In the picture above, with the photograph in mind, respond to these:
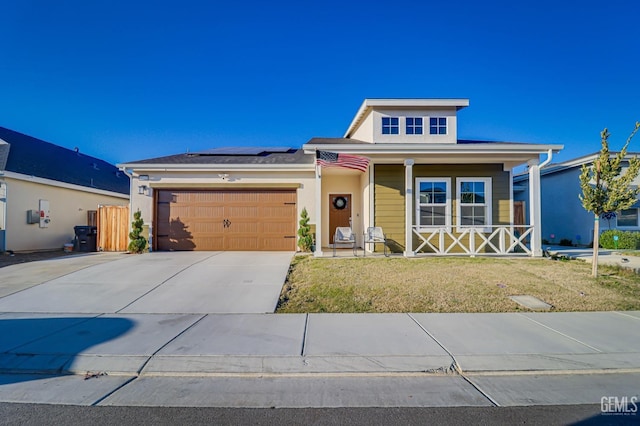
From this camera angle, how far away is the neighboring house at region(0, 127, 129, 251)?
12.1 metres

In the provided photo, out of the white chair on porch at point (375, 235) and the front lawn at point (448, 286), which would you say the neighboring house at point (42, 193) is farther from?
the white chair on porch at point (375, 235)

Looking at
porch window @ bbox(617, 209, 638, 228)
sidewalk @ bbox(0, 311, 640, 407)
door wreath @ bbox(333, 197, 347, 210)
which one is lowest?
sidewalk @ bbox(0, 311, 640, 407)

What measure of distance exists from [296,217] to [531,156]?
25.0ft

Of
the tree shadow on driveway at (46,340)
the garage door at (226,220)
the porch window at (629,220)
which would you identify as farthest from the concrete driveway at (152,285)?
the porch window at (629,220)

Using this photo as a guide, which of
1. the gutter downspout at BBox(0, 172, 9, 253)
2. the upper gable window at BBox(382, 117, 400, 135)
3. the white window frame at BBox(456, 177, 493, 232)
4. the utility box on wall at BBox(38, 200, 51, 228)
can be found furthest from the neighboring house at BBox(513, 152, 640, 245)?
A: the gutter downspout at BBox(0, 172, 9, 253)

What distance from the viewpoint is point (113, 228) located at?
40.4 ft

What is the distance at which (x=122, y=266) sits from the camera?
8867 millimetres

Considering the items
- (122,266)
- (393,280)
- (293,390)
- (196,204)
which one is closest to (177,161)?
(196,204)

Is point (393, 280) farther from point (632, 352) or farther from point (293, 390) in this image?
point (293, 390)

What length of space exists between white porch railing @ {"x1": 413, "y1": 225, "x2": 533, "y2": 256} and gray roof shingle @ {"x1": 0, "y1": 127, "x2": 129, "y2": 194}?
1485cm

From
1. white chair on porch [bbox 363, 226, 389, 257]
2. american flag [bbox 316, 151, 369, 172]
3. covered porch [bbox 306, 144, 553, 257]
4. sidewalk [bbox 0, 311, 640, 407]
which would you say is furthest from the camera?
covered porch [bbox 306, 144, 553, 257]

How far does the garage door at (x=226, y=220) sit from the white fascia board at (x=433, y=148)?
2851 mm

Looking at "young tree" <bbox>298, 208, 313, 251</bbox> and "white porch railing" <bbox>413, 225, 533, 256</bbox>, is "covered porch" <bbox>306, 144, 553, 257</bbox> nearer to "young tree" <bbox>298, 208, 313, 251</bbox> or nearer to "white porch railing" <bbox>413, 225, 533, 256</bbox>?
"white porch railing" <bbox>413, 225, 533, 256</bbox>

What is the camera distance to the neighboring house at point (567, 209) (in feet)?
48.8
